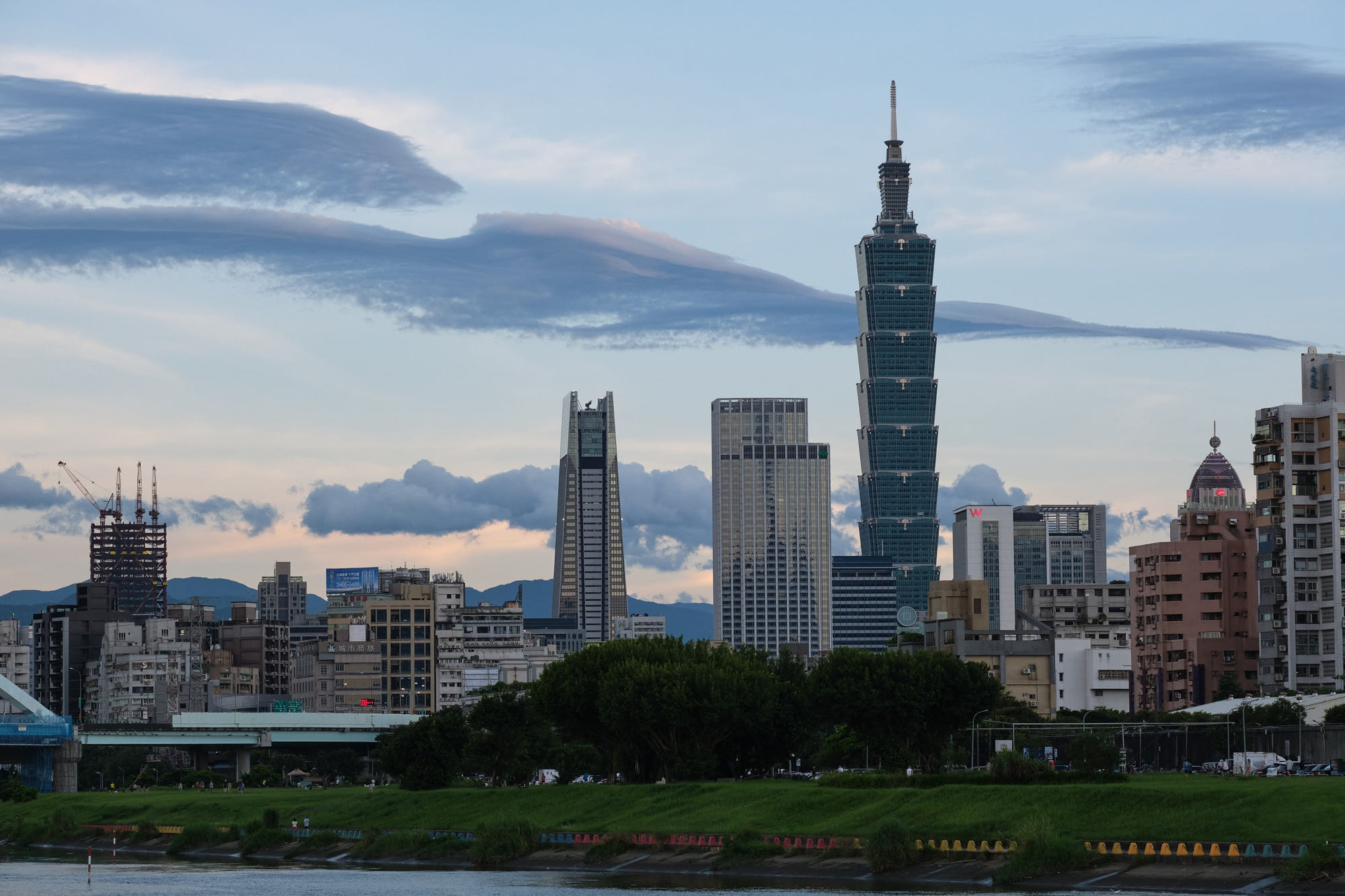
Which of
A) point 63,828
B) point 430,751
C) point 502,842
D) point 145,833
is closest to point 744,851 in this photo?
point 502,842

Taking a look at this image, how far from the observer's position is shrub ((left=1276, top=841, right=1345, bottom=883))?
86750 millimetres

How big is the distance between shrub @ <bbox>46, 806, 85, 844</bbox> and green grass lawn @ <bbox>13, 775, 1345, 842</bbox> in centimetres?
Result: 223

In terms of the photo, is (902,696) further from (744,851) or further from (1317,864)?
(1317,864)

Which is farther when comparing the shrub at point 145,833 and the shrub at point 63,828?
the shrub at point 63,828

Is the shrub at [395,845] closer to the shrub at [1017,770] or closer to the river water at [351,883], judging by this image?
the river water at [351,883]

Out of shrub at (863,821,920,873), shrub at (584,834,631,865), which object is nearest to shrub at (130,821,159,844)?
shrub at (584,834,631,865)

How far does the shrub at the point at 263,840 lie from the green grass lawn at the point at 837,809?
462 cm

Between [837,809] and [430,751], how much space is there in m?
53.4

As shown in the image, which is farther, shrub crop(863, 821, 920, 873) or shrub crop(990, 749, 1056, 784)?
shrub crop(990, 749, 1056, 784)

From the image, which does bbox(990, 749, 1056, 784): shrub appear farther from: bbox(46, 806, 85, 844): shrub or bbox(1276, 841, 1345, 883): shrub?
bbox(46, 806, 85, 844): shrub

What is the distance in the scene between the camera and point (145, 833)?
161750mm

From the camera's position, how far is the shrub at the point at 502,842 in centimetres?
12712

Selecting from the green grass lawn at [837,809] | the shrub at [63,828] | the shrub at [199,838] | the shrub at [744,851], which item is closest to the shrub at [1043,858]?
the green grass lawn at [837,809]

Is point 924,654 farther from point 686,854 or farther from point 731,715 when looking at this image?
point 686,854
